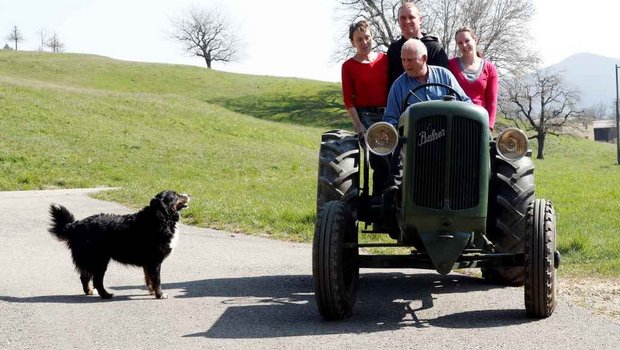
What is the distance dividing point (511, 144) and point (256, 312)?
2.58 meters

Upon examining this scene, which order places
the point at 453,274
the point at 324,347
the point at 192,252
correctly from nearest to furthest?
1. the point at 324,347
2. the point at 453,274
3. the point at 192,252

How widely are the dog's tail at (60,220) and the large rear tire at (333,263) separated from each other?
119 inches

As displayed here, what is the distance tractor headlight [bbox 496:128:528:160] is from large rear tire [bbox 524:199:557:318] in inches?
21.1

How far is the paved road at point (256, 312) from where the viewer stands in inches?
255

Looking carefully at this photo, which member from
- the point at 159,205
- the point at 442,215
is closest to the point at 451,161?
the point at 442,215

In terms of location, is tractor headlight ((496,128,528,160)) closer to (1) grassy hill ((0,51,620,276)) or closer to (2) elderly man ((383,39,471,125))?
(2) elderly man ((383,39,471,125))

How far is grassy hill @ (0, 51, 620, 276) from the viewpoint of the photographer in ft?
47.6

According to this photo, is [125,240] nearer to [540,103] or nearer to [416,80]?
[416,80]

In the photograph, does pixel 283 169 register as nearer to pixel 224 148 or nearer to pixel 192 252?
pixel 224 148

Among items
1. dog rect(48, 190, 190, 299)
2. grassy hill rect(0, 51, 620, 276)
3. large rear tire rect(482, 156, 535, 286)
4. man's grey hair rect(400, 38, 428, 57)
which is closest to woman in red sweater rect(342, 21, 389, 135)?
man's grey hair rect(400, 38, 428, 57)

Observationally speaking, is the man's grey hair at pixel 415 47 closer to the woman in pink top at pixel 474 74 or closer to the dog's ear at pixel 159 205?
the woman in pink top at pixel 474 74

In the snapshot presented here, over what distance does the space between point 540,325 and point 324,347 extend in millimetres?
1770

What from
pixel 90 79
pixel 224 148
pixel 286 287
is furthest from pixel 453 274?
pixel 90 79

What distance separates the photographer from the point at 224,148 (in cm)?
3416
